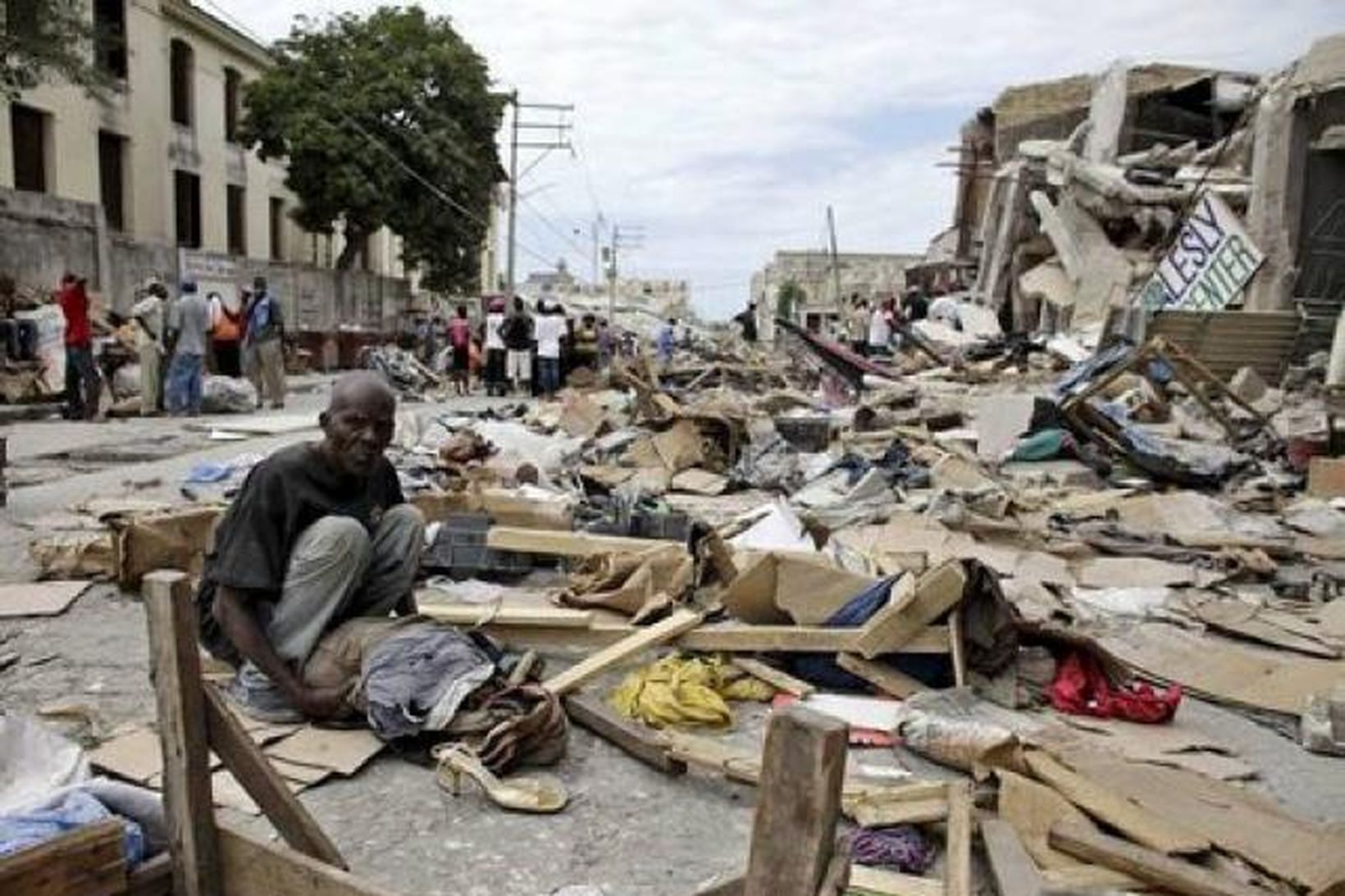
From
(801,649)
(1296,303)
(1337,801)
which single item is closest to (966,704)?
(801,649)

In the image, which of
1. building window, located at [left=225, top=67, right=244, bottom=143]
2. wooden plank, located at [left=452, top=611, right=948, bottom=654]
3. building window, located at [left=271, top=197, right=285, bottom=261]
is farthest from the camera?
building window, located at [left=271, top=197, right=285, bottom=261]

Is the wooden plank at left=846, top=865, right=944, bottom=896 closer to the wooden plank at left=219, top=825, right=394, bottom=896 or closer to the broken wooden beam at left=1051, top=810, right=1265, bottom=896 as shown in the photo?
the broken wooden beam at left=1051, top=810, right=1265, bottom=896

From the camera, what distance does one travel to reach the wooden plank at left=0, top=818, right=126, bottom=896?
174cm

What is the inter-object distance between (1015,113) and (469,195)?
52.4 feet

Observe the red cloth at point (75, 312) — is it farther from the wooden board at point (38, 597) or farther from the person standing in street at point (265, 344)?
the wooden board at point (38, 597)

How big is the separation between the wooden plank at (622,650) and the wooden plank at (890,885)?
4.57 ft

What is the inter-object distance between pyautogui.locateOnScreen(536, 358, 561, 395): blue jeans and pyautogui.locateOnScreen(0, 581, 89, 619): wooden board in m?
12.1

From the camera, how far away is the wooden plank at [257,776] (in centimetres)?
206

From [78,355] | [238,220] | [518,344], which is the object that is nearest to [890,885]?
[78,355]

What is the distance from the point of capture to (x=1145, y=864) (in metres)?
2.94

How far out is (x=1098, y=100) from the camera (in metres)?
22.5

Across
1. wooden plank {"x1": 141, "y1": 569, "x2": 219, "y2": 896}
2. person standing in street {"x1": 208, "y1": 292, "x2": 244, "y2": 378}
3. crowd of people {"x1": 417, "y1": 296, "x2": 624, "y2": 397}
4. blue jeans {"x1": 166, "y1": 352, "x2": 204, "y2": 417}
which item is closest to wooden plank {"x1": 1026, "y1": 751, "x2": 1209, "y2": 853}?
wooden plank {"x1": 141, "y1": 569, "x2": 219, "y2": 896}

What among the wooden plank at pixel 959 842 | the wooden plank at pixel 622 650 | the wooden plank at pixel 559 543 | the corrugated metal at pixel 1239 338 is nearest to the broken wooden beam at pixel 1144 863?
the wooden plank at pixel 959 842

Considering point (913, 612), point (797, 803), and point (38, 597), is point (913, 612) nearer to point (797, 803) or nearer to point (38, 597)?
point (797, 803)
